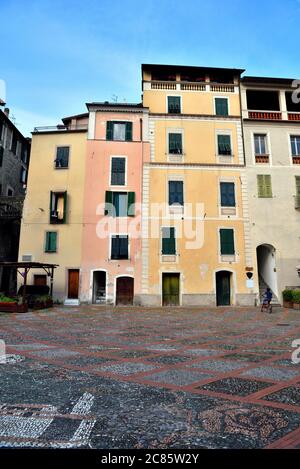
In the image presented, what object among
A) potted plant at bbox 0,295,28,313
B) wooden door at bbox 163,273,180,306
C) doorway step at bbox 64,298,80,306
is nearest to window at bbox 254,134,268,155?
wooden door at bbox 163,273,180,306

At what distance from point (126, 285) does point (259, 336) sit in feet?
39.7

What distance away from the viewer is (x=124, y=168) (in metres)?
21.8

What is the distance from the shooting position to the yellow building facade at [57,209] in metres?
20.4

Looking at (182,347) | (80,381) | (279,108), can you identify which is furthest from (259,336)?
(279,108)

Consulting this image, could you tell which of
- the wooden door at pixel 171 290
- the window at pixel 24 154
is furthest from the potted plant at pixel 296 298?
the window at pixel 24 154

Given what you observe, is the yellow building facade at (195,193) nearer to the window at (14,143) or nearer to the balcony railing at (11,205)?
the balcony railing at (11,205)

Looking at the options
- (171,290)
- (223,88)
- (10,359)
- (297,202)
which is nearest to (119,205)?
(171,290)

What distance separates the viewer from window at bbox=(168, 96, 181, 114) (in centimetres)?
2275

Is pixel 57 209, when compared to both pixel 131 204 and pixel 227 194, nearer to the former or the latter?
pixel 131 204

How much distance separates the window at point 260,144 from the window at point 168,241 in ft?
30.1

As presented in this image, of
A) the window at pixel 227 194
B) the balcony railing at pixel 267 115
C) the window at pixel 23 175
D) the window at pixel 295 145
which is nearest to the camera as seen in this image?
the window at pixel 227 194

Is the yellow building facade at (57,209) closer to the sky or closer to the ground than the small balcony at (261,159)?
closer to the ground

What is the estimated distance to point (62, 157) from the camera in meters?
22.0

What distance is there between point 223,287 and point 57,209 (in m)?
13.6
